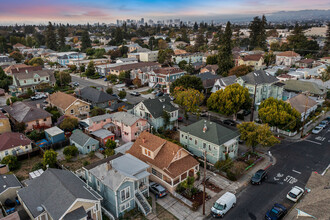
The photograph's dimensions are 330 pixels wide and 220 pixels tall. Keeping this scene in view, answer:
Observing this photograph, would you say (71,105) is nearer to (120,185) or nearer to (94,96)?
(94,96)

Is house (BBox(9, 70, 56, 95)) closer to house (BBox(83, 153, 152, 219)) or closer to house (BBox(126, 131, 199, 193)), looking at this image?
house (BBox(126, 131, 199, 193))

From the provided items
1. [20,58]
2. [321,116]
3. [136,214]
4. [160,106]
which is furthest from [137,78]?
[20,58]

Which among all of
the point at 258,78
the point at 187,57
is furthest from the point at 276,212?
the point at 187,57

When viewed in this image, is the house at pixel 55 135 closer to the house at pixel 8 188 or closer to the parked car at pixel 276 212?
the house at pixel 8 188

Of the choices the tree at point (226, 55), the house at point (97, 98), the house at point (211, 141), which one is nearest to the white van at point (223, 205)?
the house at point (211, 141)

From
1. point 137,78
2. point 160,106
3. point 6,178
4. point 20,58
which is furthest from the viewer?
point 20,58

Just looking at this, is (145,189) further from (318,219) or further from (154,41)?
(154,41)
